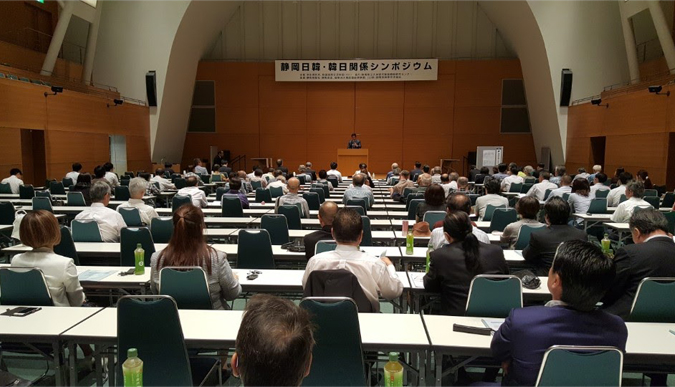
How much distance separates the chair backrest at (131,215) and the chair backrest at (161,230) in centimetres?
75

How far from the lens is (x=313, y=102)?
22297 mm

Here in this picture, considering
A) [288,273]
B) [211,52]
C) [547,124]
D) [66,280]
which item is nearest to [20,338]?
[66,280]

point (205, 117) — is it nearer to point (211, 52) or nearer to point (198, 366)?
point (211, 52)

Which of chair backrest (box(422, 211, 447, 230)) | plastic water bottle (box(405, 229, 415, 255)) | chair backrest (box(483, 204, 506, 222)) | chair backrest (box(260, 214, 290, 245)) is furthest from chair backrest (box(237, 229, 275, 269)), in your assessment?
chair backrest (box(483, 204, 506, 222))

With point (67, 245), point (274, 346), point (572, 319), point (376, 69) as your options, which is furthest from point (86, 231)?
point (376, 69)

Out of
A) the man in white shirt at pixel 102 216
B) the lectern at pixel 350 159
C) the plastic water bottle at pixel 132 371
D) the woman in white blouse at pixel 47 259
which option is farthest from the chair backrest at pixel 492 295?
the lectern at pixel 350 159

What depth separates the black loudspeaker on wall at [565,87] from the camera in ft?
56.8

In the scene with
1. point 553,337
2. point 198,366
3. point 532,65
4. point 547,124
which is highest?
point 532,65

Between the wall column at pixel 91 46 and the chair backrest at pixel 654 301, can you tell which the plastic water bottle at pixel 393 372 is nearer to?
the chair backrest at pixel 654 301

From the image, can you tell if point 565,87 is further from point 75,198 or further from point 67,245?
point 67,245

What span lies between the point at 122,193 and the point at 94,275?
6775 millimetres

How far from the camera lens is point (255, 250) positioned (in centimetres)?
471

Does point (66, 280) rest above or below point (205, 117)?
below

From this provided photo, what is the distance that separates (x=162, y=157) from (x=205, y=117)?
361 cm
